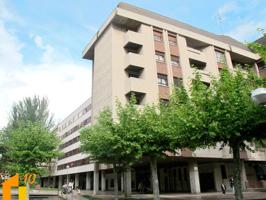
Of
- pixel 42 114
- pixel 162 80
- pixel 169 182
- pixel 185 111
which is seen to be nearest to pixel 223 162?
pixel 169 182

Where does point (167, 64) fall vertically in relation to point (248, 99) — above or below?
above

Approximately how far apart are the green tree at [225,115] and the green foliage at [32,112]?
112 feet

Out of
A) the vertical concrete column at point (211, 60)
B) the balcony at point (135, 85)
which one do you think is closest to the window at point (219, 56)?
the vertical concrete column at point (211, 60)

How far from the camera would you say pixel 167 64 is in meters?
33.7

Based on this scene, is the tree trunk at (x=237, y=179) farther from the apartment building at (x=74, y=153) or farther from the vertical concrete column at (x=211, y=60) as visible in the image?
the apartment building at (x=74, y=153)

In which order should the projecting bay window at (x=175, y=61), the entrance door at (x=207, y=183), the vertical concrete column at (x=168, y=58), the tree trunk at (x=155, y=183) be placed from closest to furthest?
1. the tree trunk at (x=155, y=183)
2. the vertical concrete column at (x=168, y=58)
3. the projecting bay window at (x=175, y=61)
4. the entrance door at (x=207, y=183)

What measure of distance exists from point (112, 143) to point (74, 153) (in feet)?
125

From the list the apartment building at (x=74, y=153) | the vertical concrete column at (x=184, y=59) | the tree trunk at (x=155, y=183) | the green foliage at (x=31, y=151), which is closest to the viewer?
the tree trunk at (x=155, y=183)

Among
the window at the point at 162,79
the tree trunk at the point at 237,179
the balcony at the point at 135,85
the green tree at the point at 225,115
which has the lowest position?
the tree trunk at the point at 237,179

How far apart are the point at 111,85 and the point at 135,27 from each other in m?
8.50

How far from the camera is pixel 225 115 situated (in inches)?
561

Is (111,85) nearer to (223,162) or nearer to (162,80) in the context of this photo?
(162,80)

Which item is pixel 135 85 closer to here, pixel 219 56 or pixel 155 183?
pixel 155 183

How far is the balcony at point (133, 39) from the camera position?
32406 mm
